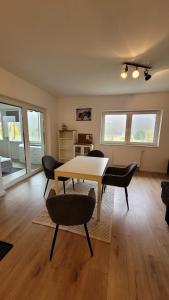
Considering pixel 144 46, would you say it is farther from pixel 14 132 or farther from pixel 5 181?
pixel 5 181

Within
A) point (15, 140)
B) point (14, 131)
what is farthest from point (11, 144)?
point (14, 131)

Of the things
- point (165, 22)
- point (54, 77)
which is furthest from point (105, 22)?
point (54, 77)

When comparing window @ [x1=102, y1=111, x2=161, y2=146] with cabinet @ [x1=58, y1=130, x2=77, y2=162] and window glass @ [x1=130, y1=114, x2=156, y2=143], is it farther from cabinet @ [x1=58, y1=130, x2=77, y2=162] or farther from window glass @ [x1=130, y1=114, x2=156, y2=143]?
cabinet @ [x1=58, y1=130, x2=77, y2=162]

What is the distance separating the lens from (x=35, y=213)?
82.9 inches

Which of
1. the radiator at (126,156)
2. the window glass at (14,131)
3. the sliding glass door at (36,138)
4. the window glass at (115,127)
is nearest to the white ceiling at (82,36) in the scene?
the window glass at (14,131)

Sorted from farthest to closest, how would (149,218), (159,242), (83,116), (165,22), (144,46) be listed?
(83,116) < (149,218) < (144,46) < (159,242) < (165,22)

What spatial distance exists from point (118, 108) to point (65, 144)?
2.20m

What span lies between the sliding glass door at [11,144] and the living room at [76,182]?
3cm

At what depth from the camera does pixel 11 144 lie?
344cm

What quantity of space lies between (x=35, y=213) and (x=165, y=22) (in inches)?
113

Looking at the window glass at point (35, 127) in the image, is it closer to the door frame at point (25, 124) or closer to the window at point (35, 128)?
the window at point (35, 128)

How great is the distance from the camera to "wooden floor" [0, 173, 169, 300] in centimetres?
113

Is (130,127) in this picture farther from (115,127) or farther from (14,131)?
(14,131)

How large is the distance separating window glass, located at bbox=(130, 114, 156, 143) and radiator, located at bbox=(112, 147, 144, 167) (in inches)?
14.0
